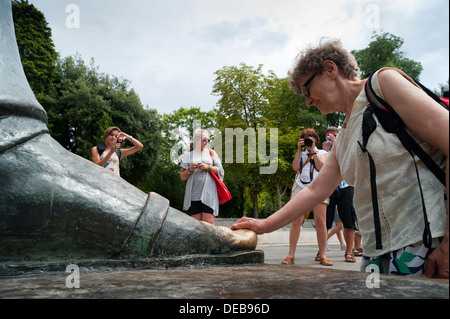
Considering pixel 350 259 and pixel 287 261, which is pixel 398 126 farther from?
pixel 350 259

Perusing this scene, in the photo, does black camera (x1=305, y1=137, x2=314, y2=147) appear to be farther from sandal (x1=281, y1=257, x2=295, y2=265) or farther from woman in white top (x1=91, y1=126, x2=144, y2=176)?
woman in white top (x1=91, y1=126, x2=144, y2=176)

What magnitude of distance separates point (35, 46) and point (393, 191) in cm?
2302

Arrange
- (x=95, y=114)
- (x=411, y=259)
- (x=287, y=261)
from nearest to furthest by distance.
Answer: (x=411, y=259), (x=287, y=261), (x=95, y=114)

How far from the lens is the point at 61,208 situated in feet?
5.52

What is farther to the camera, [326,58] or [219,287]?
[326,58]

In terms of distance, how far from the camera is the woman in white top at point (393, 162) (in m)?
1.40

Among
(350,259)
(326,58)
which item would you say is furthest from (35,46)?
(326,58)

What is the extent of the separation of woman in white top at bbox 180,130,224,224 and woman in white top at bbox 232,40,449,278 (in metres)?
2.97

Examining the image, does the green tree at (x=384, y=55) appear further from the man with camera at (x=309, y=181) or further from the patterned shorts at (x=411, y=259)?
the patterned shorts at (x=411, y=259)

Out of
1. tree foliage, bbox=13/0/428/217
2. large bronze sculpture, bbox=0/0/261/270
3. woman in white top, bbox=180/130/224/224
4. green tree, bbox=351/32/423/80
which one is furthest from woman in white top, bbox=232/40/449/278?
green tree, bbox=351/32/423/80

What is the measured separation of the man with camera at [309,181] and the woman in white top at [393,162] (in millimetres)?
2703

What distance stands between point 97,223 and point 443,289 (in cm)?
140

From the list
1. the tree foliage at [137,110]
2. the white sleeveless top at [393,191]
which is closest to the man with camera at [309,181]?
the white sleeveless top at [393,191]
